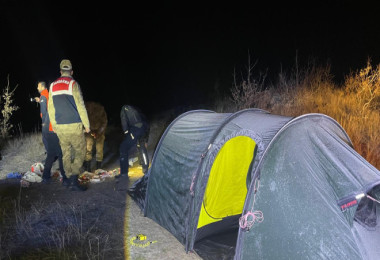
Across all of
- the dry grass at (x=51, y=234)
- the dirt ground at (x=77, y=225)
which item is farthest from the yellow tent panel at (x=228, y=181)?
the dry grass at (x=51, y=234)

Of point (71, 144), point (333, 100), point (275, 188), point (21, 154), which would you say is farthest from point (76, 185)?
point (333, 100)

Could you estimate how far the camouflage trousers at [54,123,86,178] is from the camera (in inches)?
232

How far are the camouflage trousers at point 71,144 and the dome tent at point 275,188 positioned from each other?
2.13m

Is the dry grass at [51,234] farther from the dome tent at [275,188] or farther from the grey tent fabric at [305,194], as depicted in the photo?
the grey tent fabric at [305,194]

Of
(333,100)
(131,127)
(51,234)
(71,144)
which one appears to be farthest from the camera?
(333,100)

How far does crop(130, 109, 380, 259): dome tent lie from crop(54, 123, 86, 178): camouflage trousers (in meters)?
2.13

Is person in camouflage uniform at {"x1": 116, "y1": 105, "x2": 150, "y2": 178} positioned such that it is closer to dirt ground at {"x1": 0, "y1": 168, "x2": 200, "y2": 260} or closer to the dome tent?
dirt ground at {"x1": 0, "y1": 168, "x2": 200, "y2": 260}

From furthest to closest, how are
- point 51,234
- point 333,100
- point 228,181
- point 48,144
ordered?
point 333,100, point 48,144, point 228,181, point 51,234

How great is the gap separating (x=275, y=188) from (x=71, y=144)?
4104mm

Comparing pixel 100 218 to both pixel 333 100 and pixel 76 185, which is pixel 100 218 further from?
pixel 333 100

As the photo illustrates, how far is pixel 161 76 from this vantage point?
97.7 ft

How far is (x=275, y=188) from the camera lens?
11.0 feet

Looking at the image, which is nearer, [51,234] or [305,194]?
[305,194]

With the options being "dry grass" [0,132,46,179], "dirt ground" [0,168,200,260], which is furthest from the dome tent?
"dry grass" [0,132,46,179]
